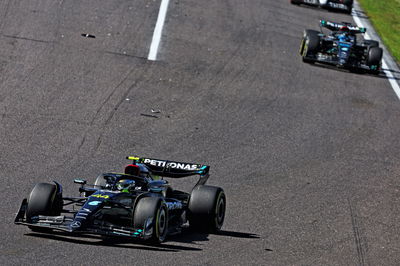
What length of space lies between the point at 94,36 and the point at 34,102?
5876mm

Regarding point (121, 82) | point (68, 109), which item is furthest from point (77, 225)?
point (121, 82)

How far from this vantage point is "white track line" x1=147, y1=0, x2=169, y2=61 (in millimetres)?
24089

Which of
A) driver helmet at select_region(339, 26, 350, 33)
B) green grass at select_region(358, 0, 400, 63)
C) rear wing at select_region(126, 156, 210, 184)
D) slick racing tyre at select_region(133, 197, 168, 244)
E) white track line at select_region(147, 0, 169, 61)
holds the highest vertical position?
green grass at select_region(358, 0, 400, 63)

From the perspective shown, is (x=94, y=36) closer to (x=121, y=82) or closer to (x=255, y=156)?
(x=121, y=82)

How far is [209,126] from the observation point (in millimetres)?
19062

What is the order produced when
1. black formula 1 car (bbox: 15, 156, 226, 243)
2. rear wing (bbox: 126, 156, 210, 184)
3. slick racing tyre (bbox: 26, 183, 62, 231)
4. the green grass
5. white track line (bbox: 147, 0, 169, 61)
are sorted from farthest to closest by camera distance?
1. the green grass
2. white track line (bbox: 147, 0, 169, 61)
3. rear wing (bbox: 126, 156, 210, 184)
4. slick racing tyre (bbox: 26, 183, 62, 231)
5. black formula 1 car (bbox: 15, 156, 226, 243)

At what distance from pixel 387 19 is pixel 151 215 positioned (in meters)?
23.3

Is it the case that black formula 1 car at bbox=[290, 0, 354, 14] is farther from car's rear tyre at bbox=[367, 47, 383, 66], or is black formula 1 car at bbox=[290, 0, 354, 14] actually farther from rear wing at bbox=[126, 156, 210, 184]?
rear wing at bbox=[126, 156, 210, 184]

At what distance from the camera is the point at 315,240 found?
12.8 meters

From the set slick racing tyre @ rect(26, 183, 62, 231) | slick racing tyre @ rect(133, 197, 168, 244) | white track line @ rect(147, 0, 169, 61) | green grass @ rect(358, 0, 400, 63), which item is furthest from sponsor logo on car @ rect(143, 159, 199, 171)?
green grass @ rect(358, 0, 400, 63)

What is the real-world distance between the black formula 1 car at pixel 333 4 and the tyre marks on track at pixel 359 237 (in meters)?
18.1

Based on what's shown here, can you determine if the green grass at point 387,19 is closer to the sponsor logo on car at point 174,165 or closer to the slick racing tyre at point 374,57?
the slick racing tyre at point 374,57

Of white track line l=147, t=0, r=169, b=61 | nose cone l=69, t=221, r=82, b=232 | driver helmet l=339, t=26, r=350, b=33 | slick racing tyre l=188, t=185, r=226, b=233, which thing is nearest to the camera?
nose cone l=69, t=221, r=82, b=232

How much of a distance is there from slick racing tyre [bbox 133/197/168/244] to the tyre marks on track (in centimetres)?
293
